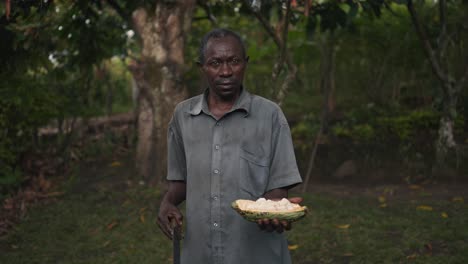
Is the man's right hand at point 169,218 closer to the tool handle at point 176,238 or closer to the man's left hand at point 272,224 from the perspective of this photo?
the tool handle at point 176,238

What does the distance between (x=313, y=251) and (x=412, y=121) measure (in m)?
3.70

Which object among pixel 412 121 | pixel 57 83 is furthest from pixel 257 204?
pixel 57 83

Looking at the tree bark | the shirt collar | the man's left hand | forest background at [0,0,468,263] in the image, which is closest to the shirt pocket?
A: the shirt collar

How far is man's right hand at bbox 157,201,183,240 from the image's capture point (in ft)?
8.60

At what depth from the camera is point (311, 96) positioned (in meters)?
10.9

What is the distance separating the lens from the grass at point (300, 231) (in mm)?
5277

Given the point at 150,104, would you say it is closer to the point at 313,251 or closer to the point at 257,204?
the point at 313,251

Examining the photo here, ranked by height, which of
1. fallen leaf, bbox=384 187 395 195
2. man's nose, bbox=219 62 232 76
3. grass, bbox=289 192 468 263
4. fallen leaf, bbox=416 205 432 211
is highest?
man's nose, bbox=219 62 232 76

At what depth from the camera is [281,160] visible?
2625 millimetres

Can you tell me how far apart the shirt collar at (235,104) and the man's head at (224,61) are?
0.05 m

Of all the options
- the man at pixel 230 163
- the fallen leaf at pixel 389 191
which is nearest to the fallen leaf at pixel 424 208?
the fallen leaf at pixel 389 191

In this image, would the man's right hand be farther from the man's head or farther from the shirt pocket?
the man's head

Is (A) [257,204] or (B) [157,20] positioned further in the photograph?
(B) [157,20]

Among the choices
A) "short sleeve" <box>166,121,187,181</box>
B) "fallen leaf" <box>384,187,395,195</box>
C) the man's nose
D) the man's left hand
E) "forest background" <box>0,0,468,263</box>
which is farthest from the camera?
"fallen leaf" <box>384,187,395,195</box>
